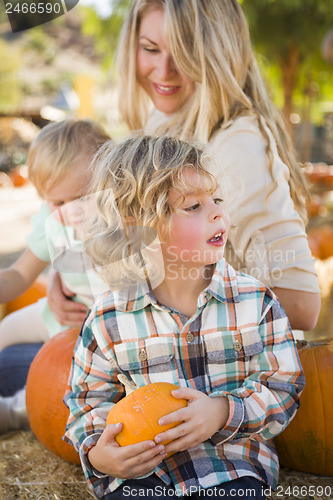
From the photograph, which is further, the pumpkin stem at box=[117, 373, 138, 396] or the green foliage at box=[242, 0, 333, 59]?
the green foliage at box=[242, 0, 333, 59]

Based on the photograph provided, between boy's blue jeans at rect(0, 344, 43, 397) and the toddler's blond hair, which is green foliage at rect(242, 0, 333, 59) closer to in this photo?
the toddler's blond hair

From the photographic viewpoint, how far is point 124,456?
136 centimetres

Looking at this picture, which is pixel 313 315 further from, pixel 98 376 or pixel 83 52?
pixel 83 52

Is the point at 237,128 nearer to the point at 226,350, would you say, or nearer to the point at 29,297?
the point at 226,350

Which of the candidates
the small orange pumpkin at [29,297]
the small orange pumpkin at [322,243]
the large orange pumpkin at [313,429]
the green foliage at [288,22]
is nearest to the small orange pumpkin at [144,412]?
the large orange pumpkin at [313,429]

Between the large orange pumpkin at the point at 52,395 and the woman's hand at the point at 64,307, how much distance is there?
0.23ft

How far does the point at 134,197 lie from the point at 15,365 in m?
1.35

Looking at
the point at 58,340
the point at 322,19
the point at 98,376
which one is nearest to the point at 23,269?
the point at 58,340

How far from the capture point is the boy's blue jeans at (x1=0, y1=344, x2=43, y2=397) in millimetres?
2508

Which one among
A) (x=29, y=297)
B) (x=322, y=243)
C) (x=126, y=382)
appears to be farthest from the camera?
(x=322, y=243)

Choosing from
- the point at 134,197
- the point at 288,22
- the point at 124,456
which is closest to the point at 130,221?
the point at 134,197

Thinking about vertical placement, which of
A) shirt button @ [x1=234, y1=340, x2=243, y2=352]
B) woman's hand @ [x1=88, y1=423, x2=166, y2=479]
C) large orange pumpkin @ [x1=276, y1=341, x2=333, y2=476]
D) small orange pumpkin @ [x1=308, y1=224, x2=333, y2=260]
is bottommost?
small orange pumpkin @ [x1=308, y1=224, x2=333, y2=260]

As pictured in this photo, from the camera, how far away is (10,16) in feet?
4.19

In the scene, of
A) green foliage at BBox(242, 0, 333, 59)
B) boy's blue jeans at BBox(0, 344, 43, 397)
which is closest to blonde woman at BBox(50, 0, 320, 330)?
boy's blue jeans at BBox(0, 344, 43, 397)
